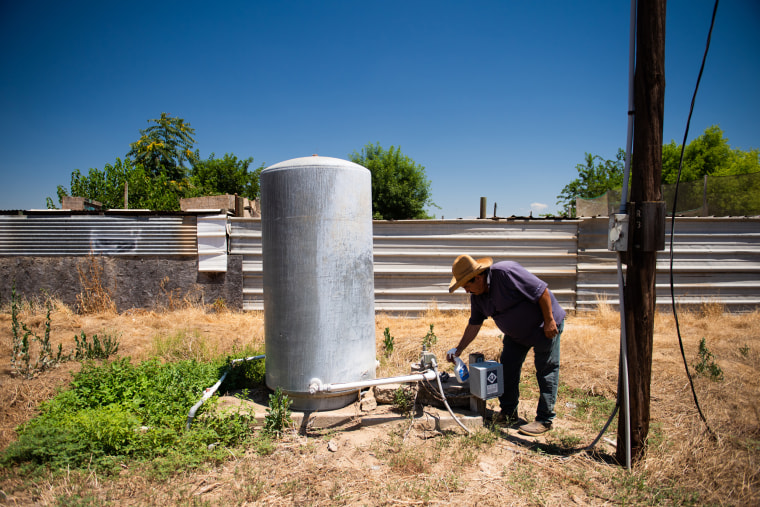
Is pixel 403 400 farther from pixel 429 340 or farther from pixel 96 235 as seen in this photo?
pixel 96 235

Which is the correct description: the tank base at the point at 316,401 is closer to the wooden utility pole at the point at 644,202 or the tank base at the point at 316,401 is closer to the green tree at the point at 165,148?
the wooden utility pole at the point at 644,202

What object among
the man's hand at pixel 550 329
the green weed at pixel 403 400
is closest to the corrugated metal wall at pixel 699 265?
the man's hand at pixel 550 329

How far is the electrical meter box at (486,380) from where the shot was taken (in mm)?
3863

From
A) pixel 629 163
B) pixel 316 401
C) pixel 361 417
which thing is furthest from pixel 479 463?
pixel 629 163

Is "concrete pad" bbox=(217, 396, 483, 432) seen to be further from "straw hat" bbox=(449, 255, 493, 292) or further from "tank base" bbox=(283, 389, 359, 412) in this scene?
"straw hat" bbox=(449, 255, 493, 292)

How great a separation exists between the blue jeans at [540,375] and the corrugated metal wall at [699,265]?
5.74m

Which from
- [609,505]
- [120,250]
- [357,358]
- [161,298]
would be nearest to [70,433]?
[357,358]

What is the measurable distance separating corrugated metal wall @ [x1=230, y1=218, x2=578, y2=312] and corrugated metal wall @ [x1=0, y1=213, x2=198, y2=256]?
167 inches

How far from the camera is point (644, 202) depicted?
125 inches

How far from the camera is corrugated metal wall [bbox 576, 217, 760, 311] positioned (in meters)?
9.00

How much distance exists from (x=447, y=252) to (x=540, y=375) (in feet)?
17.1

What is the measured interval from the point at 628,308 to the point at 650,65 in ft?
6.22

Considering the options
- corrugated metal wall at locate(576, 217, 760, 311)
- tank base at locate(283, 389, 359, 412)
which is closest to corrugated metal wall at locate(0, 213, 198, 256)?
tank base at locate(283, 389, 359, 412)

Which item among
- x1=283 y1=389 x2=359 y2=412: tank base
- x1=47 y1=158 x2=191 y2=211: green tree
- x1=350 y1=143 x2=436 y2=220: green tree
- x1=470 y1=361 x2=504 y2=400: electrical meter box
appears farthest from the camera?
x1=350 y1=143 x2=436 y2=220: green tree
